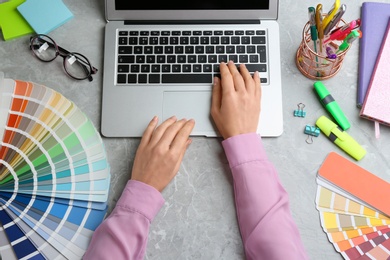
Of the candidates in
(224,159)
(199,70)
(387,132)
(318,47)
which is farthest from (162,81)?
(387,132)

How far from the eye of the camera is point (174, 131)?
2.86ft

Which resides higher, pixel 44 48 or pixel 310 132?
pixel 44 48

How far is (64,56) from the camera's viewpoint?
943 millimetres

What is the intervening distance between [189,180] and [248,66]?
0.26 m

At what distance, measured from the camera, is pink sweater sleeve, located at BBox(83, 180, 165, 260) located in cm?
78

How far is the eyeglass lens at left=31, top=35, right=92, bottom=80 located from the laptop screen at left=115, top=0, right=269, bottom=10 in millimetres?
136

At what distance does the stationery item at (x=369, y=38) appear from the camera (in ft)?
3.00

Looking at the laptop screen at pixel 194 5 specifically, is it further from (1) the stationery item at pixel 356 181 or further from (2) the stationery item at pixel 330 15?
(1) the stationery item at pixel 356 181

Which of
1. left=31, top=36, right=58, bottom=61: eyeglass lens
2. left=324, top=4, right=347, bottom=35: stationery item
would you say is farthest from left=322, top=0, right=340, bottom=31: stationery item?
left=31, top=36, right=58, bottom=61: eyeglass lens

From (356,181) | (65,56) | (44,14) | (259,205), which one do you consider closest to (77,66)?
(65,56)

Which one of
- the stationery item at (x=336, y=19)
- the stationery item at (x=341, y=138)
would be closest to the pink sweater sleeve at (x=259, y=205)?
the stationery item at (x=341, y=138)

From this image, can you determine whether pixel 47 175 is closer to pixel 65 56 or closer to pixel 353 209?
pixel 65 56

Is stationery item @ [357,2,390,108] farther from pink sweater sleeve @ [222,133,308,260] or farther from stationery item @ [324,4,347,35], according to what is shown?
pink sweater sleeve @ [222,133,308,260]

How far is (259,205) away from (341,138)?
0.21 meters
